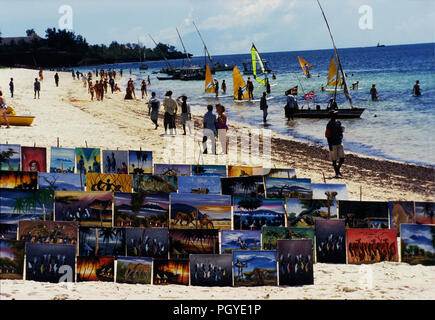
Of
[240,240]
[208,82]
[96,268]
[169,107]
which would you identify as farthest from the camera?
[208,82]

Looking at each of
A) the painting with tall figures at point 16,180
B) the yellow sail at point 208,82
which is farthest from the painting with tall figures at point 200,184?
the yellow sail at point 208,82

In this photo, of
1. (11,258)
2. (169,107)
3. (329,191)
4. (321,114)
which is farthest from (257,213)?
(321,114)

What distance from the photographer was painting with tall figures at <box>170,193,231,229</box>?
26.2 ft

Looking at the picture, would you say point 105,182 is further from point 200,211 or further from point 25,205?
point 200,211

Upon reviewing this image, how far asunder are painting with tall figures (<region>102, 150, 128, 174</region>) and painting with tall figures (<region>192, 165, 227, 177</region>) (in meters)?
1.42

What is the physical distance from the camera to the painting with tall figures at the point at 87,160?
409 inches

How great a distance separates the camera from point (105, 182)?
9.19 meters

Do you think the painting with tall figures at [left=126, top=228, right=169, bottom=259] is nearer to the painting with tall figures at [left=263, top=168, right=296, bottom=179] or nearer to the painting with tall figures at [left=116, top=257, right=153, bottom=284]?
the painting with tall figures at [left=116, top=257, right=153, bottom=284]

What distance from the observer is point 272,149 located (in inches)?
783

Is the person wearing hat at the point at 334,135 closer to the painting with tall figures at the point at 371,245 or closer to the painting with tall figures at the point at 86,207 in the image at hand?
the painting with tall figures at the point at 371,245

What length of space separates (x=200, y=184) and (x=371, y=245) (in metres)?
3.02

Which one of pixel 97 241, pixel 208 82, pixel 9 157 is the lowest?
pixel 97 241
